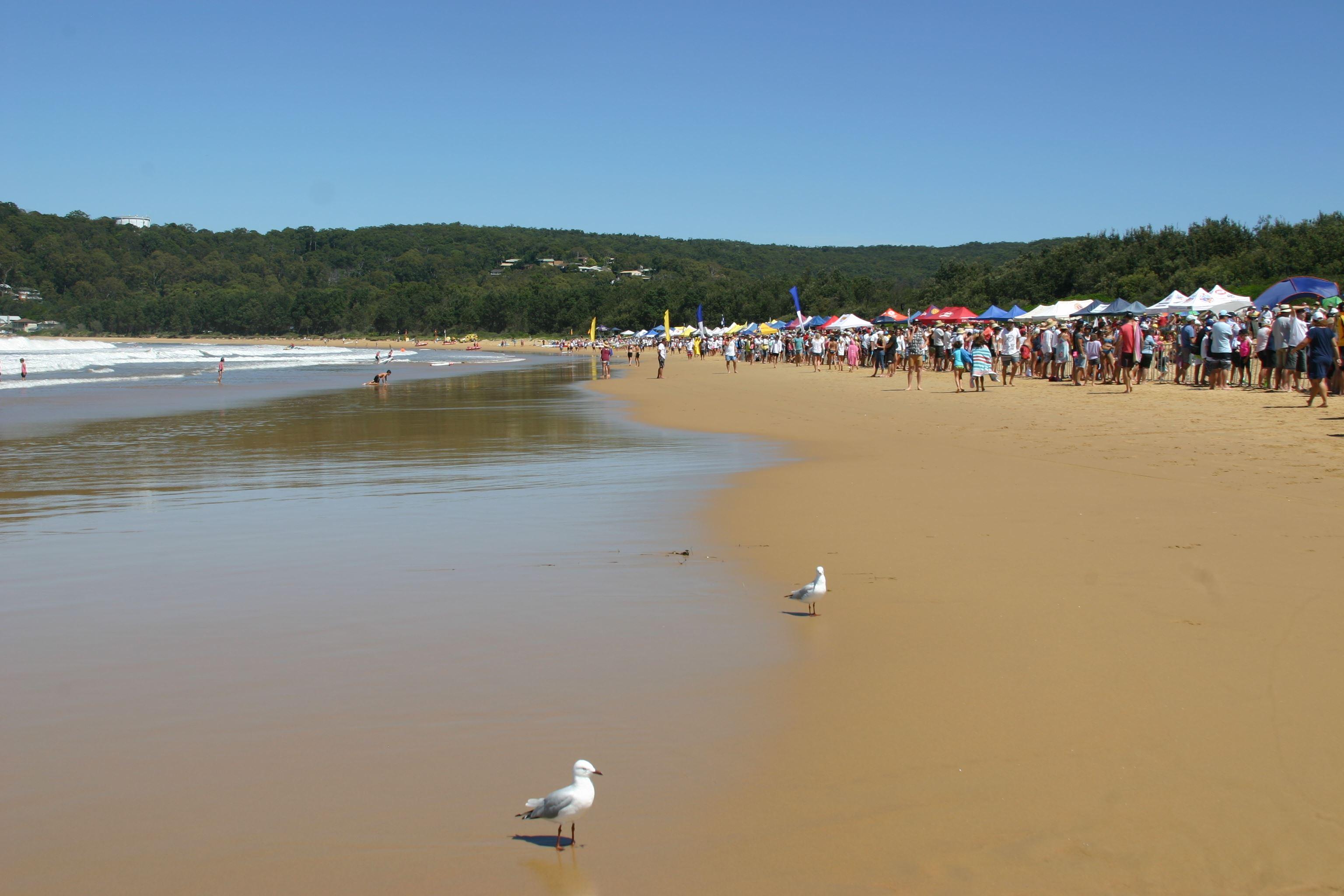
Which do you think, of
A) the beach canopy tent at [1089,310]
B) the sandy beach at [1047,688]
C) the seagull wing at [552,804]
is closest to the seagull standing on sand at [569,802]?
the seagull wing at [552,804]

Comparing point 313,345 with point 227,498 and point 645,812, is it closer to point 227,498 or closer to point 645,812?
point 227,498

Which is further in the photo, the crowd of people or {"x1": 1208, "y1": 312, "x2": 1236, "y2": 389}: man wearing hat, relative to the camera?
{"x1": 1208, "y1": 312, "x2": 1236, "y2": 389}: man wearing hat

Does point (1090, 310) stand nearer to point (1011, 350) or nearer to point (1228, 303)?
point (1228, 303)

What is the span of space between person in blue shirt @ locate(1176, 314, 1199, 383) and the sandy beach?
38.8 feet

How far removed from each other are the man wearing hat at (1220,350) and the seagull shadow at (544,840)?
1856 centimetres

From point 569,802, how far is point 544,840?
0.26 meters

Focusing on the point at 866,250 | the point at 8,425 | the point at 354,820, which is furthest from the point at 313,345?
the point at 354,820

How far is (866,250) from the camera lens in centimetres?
16600

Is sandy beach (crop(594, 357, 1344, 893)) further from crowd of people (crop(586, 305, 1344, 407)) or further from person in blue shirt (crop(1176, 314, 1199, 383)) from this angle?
person in blue shirt (crop(1176, 314, 1199, 383))

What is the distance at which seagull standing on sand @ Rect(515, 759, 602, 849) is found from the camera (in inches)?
121

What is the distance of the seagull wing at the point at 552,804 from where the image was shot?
3.09 m

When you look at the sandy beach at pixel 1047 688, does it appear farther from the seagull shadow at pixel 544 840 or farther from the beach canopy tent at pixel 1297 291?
the beach canopy tent at pixel 1297 291

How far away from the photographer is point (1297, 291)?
70.2ft

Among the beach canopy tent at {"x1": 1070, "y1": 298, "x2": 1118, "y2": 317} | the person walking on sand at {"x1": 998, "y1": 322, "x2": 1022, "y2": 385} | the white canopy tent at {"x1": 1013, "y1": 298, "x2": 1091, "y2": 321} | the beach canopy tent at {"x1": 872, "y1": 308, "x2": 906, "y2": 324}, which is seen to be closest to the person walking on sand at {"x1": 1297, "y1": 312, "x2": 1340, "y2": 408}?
the person walking on sand at {"x1": 998, "y1": 322, "x2": 1022, "y2": 385}
